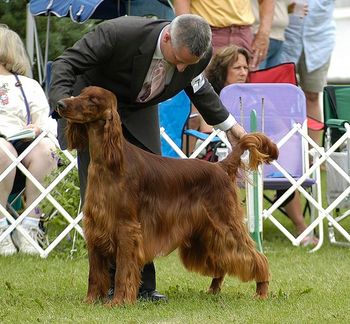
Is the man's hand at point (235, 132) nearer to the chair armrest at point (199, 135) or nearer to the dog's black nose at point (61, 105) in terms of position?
the dog's black nose at point (61, 105)

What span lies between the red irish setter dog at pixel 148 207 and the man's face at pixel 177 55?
0.35m

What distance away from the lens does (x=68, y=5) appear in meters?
9.24

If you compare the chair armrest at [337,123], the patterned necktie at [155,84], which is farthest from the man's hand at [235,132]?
the chair armrest at [337,123]

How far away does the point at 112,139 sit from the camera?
518 cm

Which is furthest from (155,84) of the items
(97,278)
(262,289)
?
(262,289)

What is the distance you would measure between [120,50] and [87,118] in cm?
42

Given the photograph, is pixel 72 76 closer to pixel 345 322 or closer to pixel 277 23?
pixel 345 322

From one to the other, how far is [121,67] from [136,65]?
8 cm

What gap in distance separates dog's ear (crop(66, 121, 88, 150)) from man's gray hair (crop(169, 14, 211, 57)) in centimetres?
61

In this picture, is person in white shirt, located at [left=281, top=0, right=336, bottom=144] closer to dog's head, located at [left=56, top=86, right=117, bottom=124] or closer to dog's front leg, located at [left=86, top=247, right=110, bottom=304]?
dog's front leg, located at [left=86, top=247, right=110, bottom=304]

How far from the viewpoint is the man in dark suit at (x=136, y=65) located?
519 cm

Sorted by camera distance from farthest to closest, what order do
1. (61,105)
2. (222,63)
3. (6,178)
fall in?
(222,63) → (6,178) → (61,105)

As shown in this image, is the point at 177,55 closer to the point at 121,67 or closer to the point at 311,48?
the point at 121,67

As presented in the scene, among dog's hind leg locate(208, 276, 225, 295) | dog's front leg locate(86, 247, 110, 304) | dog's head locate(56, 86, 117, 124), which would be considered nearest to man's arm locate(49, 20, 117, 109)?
dog's head locate(56, 86, 117, 124)
